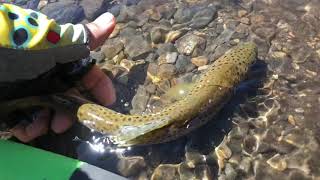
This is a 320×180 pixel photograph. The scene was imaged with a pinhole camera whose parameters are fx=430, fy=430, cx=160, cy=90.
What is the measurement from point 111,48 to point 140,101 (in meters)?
1.06

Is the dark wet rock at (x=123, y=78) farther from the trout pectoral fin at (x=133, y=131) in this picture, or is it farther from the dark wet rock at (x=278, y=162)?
the dark wet rock at (x=278, y=162)

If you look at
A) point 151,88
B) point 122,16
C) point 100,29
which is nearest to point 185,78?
point 151,88

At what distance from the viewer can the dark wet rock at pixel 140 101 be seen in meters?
4.82

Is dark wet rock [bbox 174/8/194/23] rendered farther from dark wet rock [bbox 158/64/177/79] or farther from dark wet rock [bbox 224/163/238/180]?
dark wet rock [bbox 224/163/238/180]

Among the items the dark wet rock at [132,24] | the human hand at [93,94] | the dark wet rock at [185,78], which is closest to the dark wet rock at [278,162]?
the dark wet rock at [185,78]

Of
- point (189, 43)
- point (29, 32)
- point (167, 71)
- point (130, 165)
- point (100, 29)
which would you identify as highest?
point (29, 32)

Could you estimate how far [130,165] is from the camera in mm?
4316

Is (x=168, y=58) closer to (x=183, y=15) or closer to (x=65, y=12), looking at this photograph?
(x=183, y=15)

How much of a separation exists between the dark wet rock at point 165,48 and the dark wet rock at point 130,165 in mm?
1619

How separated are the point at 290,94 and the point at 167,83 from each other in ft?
4.58

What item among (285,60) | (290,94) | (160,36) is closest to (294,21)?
(285,60)

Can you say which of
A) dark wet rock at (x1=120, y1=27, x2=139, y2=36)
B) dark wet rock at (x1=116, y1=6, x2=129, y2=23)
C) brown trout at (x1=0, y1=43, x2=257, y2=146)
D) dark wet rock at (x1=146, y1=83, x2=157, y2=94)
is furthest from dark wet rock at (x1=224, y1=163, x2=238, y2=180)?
dark wet rock at (x1=116, y1=6, x2=129, y2=23)

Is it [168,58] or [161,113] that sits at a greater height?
[161,113]

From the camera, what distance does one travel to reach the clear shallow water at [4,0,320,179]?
13.9 ft
